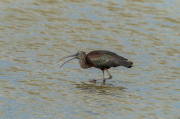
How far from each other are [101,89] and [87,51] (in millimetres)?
→ 4172

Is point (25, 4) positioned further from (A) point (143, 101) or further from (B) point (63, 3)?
(A) point (143, 101)

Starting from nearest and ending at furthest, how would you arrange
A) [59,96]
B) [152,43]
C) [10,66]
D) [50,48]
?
1. [59,96]
2. [10,66]
3. [50,48]
4. [152,43]

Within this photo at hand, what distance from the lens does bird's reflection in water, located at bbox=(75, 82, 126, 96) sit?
1306cm

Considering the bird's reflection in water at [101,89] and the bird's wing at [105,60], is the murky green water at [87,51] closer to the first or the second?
the bird's reflection in water at [101,89]

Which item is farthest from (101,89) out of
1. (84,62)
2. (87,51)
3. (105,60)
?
(87,51)

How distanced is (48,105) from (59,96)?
2.99 feet

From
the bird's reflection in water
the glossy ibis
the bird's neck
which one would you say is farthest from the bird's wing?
the bird's reflection in water

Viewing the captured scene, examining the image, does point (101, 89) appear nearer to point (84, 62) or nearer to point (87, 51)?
point (84, 62)

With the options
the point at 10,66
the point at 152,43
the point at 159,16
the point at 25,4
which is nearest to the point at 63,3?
the point at 25,4

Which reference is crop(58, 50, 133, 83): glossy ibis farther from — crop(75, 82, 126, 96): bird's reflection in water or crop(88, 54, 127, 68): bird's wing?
crop(75, 82, 126, 96): bird's reflection in water

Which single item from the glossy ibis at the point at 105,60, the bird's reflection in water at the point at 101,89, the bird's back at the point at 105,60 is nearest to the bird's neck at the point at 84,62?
the glossy ibis at the point at 105,60

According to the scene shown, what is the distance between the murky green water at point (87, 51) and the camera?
11469 mm

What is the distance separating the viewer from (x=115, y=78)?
14.7 metres

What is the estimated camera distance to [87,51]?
1750 centimetres
